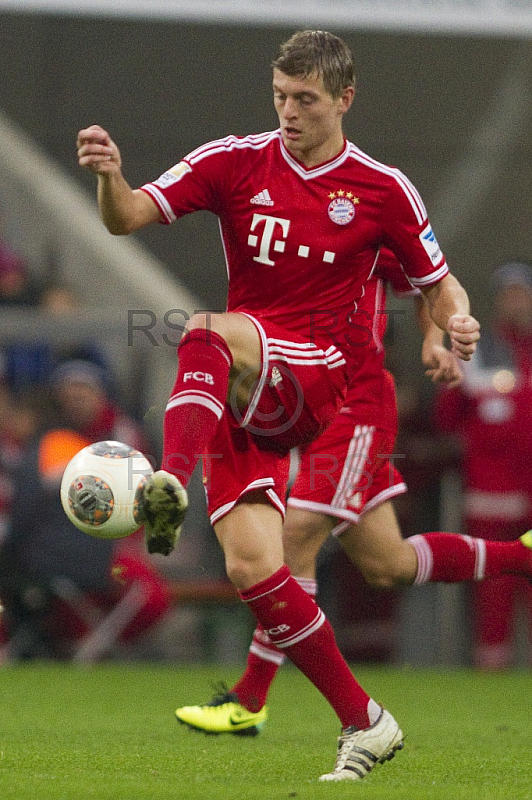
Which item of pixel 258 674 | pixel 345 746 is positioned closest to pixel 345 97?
pixel 345 746

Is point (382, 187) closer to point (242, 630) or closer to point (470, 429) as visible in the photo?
point (470, 429)

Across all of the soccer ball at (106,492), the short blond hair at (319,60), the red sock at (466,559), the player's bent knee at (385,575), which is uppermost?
the short blond hair at (319,60)

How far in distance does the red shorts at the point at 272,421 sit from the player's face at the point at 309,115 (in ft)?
1.86

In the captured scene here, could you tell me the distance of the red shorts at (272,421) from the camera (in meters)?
4.28

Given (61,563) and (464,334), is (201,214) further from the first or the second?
(464,334)

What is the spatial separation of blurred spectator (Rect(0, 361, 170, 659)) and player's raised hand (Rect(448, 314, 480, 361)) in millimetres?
4646

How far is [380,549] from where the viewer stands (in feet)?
17.6

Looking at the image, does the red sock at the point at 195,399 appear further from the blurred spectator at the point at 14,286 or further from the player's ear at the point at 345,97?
→ the blurred spectator at the point at 14,286

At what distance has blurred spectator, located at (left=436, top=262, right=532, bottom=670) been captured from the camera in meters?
8.65

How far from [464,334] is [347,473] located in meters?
1.32

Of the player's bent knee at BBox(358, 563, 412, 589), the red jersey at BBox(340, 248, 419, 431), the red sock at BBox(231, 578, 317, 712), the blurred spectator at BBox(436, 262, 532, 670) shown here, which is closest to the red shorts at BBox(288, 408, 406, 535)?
the red jersey at BBox(340, 248, 419, 431)

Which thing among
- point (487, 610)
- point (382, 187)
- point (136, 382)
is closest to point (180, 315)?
point (136, 382)

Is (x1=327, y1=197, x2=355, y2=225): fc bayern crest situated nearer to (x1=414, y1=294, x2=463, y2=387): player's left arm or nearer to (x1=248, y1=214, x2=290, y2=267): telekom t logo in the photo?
(x1=248, y1=214, x2=290, y2=267): telekom t logo

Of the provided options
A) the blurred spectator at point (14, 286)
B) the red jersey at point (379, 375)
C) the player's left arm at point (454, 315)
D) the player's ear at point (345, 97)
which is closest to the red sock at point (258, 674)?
the red jersey at point (379, 375)
